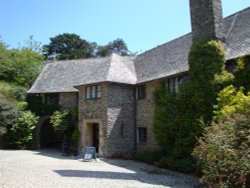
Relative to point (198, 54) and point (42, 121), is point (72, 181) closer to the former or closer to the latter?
point (198, 54)

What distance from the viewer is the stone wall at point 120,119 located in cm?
1989

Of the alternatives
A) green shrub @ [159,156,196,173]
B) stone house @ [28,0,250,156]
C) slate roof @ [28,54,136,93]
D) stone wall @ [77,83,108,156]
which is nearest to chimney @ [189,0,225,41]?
stone house @ [28,0,250,156]

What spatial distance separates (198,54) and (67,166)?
30.3ft

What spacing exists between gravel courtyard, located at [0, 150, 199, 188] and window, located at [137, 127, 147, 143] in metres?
3.73

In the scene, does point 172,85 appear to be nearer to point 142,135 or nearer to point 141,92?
point 141,92

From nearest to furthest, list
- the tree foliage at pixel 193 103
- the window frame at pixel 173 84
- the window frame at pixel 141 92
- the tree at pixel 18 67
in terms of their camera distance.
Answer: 1. the tree foliage at pixel 193 103
2. the window frame at pixel 173 84
3. the window frame at pixel 141 92
4. the tree at pixel 18 67

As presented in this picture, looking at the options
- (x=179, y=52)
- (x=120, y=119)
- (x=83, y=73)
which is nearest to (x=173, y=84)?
(x=179, y=52)

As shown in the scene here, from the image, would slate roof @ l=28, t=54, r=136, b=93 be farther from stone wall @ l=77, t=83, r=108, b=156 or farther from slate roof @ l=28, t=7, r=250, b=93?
stone wall @ l=77, t=83, r=108, b=156

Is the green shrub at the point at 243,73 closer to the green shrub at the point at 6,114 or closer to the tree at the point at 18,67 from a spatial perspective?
the green shrub at the point at 6,114

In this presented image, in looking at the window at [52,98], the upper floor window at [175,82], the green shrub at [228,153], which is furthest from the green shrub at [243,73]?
the window at [52,98]

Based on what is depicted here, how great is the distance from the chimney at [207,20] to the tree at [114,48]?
1768 inches

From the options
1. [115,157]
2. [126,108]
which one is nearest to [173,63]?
[126,108]

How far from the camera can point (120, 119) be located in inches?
804

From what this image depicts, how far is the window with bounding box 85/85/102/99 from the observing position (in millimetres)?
20844
